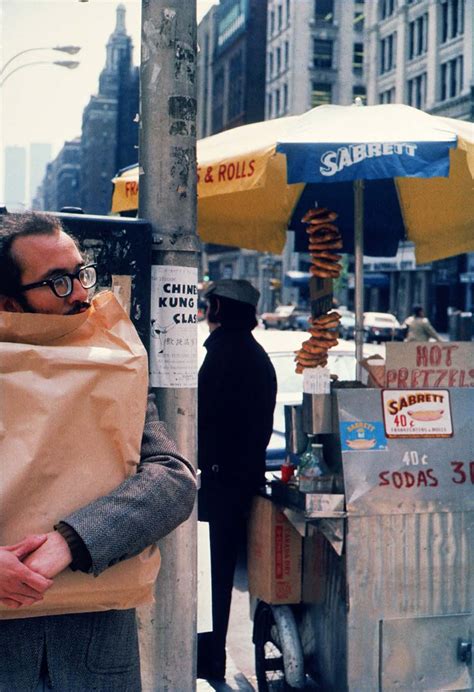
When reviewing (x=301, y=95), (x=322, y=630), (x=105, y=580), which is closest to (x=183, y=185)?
(x=105, y=580)

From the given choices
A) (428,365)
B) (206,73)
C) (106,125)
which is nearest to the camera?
(428,365)

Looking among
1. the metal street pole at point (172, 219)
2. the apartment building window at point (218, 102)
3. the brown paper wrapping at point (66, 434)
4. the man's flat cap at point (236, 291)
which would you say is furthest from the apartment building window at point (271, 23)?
the brown paper wrapping at point (66, 434)

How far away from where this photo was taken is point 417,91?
50.7 m

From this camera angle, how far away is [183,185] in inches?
119

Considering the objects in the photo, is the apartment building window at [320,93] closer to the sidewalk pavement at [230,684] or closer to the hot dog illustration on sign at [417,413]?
the sidewalk pavement at [230,684]

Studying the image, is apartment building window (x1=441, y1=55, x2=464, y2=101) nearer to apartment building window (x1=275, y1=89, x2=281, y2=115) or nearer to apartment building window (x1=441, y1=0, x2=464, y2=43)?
apartment building window (x1=441, y1=0, x2=464, y2=43)

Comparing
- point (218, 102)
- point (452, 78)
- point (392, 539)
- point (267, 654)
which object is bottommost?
point (267, 654)

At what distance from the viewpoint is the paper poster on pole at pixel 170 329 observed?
299cm

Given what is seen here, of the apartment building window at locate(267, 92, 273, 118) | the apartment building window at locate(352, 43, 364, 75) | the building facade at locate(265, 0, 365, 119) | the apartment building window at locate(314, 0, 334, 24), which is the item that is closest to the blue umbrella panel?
the building facade at locate(265, 0, 365, 119)

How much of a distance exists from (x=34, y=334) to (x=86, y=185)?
439 feet

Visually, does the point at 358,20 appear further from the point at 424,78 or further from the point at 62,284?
the point at 62,284

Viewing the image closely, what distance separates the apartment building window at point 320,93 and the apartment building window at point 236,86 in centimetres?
1222

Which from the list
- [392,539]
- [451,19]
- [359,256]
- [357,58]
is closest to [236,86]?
[357,58]

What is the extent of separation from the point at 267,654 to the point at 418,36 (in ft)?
164
